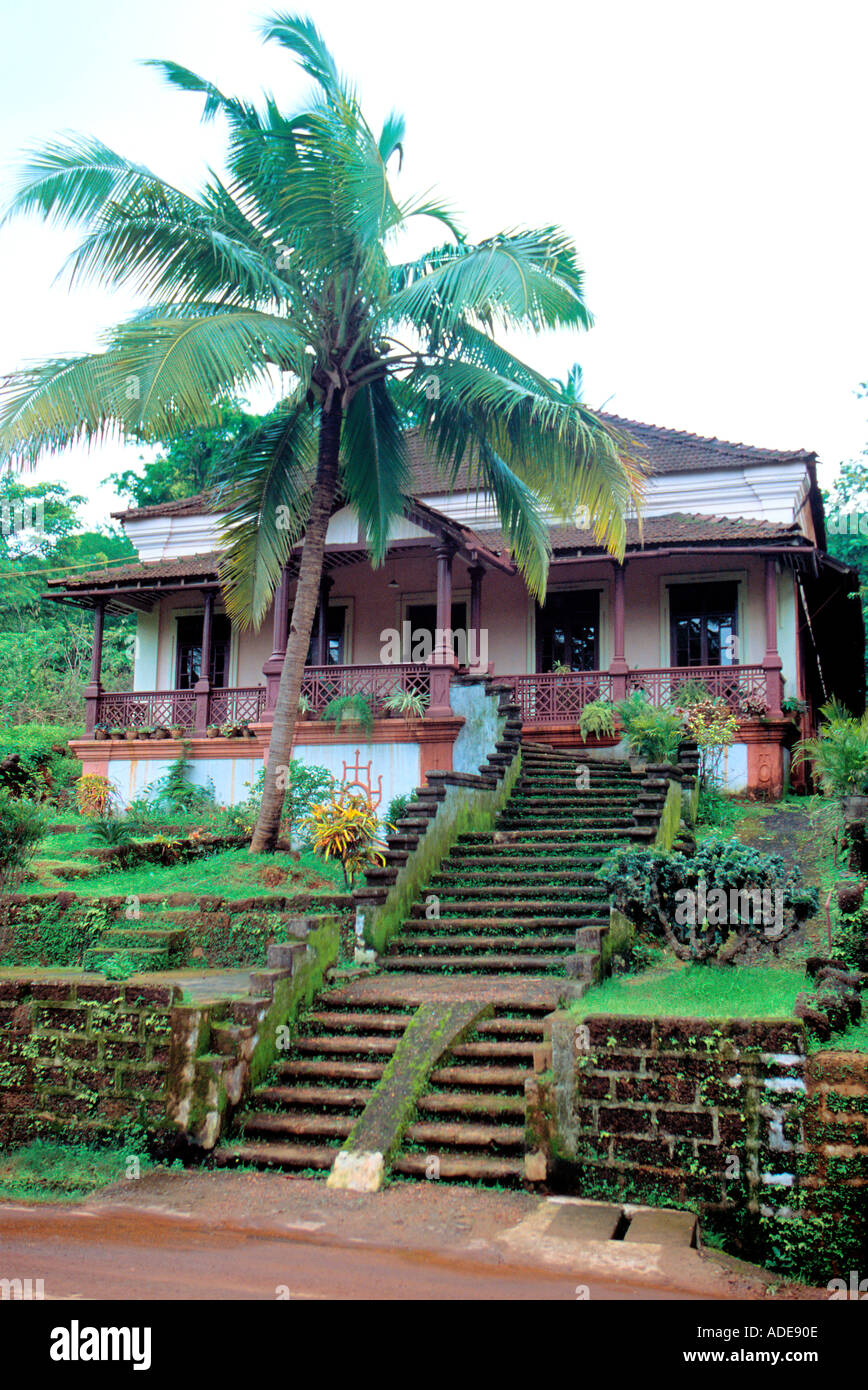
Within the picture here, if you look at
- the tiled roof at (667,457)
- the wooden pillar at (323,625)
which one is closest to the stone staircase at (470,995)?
the wooden pillar at (323,625)

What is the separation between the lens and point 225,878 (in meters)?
11.7

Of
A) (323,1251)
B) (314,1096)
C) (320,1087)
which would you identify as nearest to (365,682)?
(320,1087)

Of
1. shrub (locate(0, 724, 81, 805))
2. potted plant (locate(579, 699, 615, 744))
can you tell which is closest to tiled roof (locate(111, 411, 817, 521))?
potted plant (locate(579, 699, 615, 744))

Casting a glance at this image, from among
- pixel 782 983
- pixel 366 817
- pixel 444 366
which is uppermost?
pixel 444 366

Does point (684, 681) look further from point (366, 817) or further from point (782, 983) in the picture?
point (782, 983)

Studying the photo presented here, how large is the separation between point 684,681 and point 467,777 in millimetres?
5188

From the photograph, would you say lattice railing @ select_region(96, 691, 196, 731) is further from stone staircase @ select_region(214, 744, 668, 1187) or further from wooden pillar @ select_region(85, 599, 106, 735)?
stone staircase @ select_region(214, 744, 668, 1187)

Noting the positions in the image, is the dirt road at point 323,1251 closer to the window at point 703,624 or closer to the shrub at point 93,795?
the shrub at point 93,795

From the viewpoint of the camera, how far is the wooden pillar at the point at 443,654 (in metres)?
15.4

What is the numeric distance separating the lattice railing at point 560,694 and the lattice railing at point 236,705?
13.3ft

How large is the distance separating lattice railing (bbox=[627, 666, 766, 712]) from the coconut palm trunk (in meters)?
6.16

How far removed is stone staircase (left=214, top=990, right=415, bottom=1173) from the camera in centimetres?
690

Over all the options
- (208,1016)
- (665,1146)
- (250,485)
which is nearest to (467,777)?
(250,485)

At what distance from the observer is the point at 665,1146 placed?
5.94 m
